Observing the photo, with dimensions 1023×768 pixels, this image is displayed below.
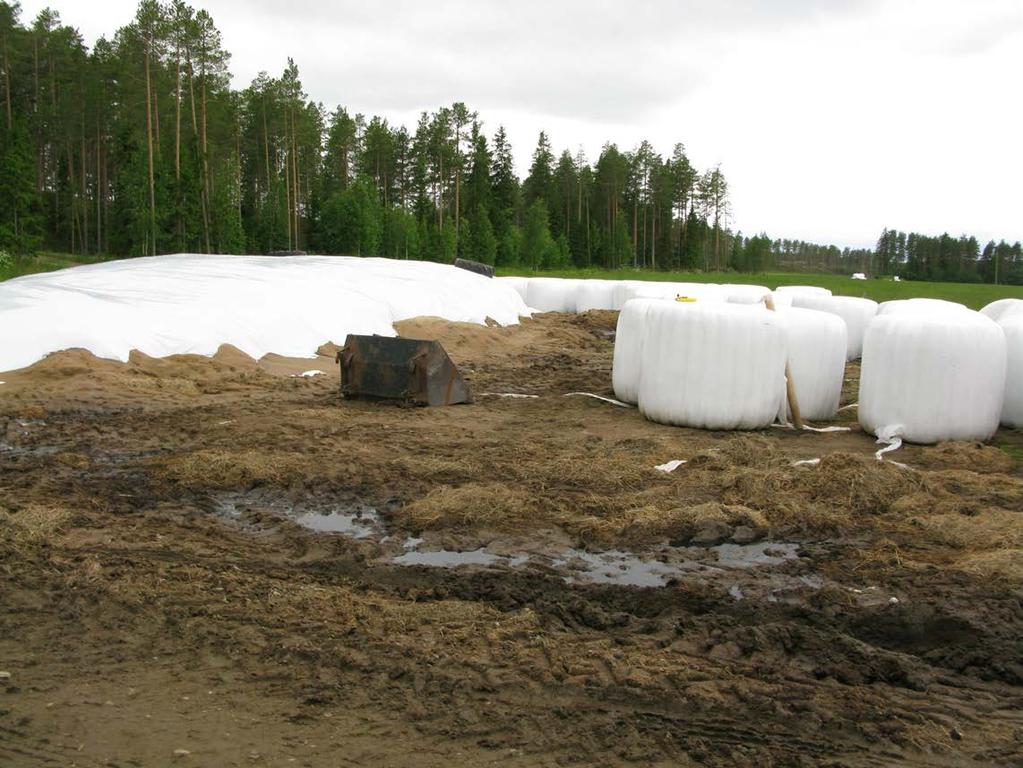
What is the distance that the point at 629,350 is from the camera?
11.5 meters

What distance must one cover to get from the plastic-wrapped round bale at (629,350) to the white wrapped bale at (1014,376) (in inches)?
158

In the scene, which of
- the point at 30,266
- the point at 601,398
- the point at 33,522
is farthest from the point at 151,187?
the point at 33,522

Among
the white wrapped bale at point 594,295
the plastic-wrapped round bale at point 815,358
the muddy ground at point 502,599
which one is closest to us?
the muddy ground at point 502,599

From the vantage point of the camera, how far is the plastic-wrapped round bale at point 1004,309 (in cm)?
1223

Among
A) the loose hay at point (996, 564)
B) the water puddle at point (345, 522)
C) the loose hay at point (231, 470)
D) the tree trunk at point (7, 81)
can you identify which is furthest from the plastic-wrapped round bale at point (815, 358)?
the tree trunk at point (7, 81)

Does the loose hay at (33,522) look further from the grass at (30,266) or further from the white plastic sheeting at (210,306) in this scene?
the grass at (30,266)

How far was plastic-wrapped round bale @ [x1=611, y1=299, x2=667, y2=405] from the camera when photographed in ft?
36.4

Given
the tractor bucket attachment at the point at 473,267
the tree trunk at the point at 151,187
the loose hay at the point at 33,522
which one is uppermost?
the tree trunk at the point at 151,187

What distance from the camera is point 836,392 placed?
444 inches

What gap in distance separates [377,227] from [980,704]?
5338 centimetres

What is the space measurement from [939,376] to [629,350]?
3.68m

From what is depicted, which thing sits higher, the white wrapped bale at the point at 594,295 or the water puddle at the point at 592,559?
the white wrapped bale at the point at 594,295

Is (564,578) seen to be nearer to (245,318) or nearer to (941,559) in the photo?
(941,559)

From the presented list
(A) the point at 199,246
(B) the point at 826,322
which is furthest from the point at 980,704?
(A) the point at 199,246
